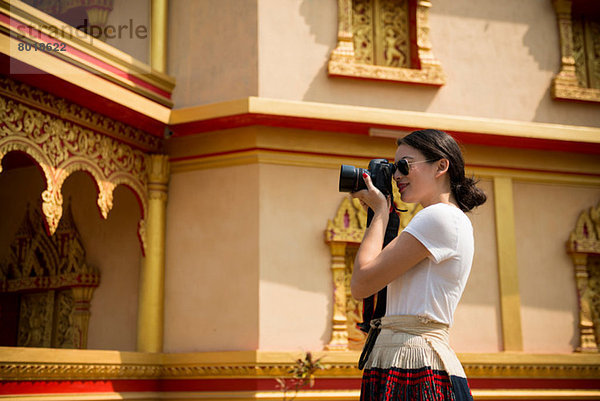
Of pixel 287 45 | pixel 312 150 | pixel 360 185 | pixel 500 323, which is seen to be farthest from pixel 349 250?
pixel 360 185

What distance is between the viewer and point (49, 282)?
6738 millimetres

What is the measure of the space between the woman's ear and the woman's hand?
17 centimetres

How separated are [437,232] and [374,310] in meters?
0.36

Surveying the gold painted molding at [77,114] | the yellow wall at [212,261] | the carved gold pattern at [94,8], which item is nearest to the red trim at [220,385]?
the yellow wall at [212,261]

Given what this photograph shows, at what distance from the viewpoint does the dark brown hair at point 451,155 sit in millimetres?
2164

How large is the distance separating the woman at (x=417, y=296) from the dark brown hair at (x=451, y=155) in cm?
10

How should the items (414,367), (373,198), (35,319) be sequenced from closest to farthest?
(414,367) < (373,198) < (35,319)

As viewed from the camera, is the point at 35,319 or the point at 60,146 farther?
the point at 35,319

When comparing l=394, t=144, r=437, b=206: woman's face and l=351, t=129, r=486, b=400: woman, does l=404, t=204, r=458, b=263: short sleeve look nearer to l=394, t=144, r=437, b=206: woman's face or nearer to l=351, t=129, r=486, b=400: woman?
l=351, t=129, r=486, b=400: woman

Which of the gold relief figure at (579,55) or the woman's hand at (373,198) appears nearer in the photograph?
the woman's hand at (373,198)

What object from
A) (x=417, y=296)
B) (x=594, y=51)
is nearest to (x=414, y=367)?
(x=417, y=296)

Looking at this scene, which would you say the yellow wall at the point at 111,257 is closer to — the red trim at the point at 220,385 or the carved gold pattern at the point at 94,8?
the red trim at the point at 220,385

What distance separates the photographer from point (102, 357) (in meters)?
5.45

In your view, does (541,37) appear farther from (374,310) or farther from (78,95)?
(374,310)
